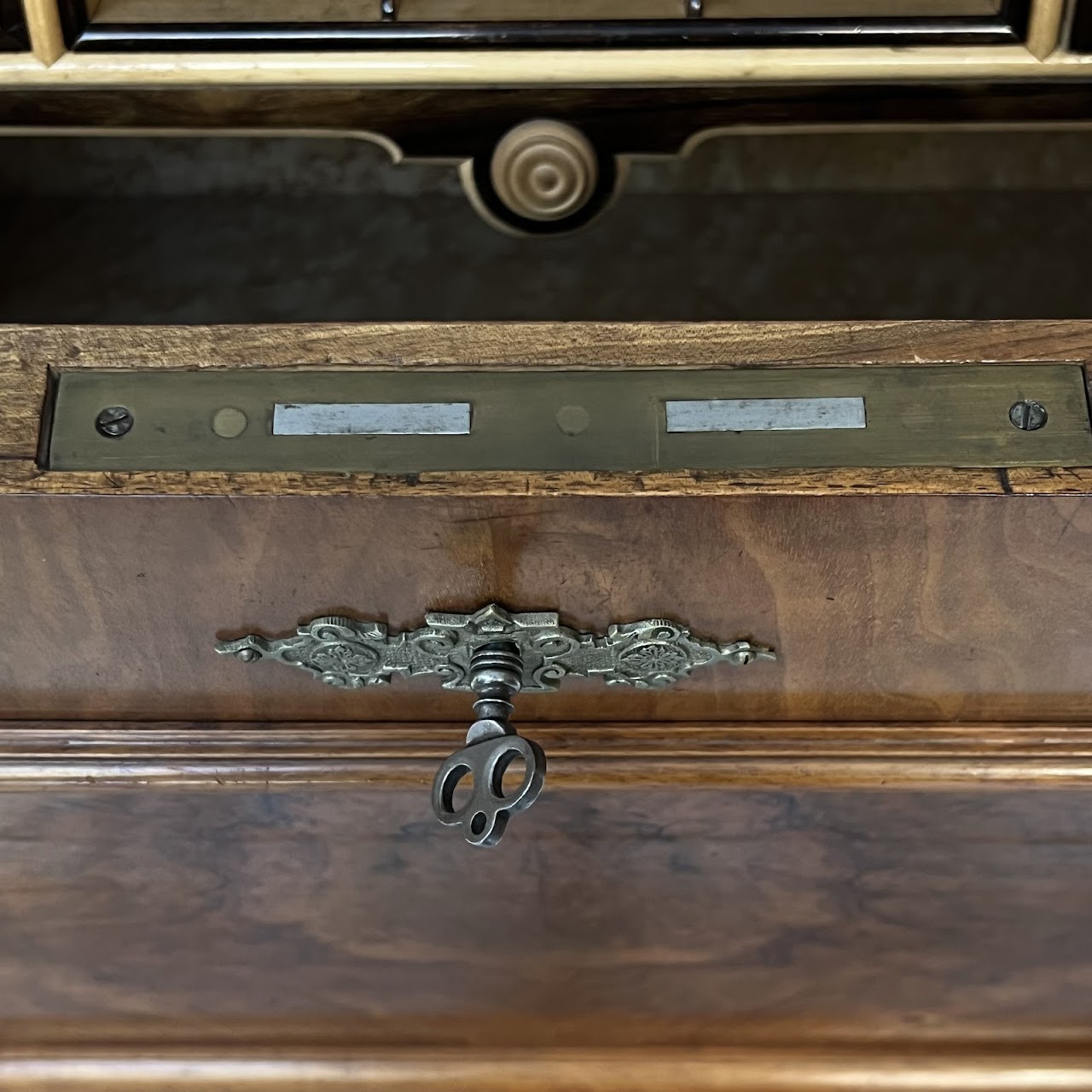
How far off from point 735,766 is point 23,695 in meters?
0.35

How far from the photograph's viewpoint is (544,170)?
0.61 metres

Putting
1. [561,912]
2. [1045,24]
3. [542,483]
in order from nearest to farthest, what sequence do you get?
[542,483], [1045,24], [561,912]

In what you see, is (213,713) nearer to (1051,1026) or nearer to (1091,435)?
(1091,435)

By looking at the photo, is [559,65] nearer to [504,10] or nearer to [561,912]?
[504,10]

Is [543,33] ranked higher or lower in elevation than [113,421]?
higher

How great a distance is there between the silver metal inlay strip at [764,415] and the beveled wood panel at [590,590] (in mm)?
29

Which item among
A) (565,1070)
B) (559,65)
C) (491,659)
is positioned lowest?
(565,1070)

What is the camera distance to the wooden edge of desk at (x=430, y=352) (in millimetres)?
424

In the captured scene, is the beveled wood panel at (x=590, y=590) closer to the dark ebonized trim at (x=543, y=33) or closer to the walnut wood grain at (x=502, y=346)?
the walnut wood grain at (x=502, y=346)

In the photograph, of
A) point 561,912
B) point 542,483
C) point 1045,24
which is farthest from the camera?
point 561,912

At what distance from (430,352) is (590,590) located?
0.12m

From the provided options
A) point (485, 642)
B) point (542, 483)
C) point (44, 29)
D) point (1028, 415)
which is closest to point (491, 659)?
point (485, 642)

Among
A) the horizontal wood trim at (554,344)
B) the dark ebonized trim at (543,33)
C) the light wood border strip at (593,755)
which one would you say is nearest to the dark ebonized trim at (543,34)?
the dark ebonized trim at (543,33)

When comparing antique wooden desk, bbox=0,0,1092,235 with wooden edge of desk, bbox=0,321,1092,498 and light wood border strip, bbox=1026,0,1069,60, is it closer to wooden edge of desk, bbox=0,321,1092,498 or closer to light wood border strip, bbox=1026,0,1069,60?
light wood border strip, bbox=1026,0,1069,60
